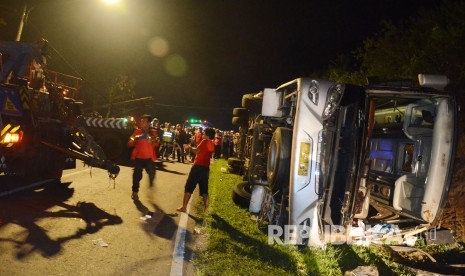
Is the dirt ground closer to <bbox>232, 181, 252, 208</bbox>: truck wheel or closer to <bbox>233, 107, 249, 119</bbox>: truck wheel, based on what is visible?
<bbox>232, 181, 252, 208</bbox>: truck wheel

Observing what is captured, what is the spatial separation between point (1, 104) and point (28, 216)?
98.4 inches

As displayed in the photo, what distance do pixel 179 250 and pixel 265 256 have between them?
4.03ft

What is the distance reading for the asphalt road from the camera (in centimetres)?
436

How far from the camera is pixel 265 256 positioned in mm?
5348

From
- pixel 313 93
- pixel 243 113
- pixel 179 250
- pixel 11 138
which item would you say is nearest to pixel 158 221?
pixel 179 250

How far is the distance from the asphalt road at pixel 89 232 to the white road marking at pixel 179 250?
A: 0.04 ft

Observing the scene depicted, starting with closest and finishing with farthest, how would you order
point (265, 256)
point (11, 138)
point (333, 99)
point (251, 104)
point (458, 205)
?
point (333, 99)
point (265, 256)
point (11, 138)
point (458, 205)
point (251, 104)

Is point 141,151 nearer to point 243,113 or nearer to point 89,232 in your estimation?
point 89,232

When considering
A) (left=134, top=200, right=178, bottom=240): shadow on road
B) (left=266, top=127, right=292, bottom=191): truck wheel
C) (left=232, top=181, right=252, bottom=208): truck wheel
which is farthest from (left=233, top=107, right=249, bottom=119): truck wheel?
(left=266, top=127, right=292, bottom=191): truck wheel

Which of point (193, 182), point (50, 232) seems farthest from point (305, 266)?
point (50, 232)

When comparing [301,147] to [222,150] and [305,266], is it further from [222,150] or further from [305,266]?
[222,150]

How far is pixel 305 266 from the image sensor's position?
5121 millimetres

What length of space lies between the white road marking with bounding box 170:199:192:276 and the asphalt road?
0.01m

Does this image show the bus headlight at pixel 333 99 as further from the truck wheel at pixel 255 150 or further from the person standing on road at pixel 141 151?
the person standing on road at pixel 141 151
